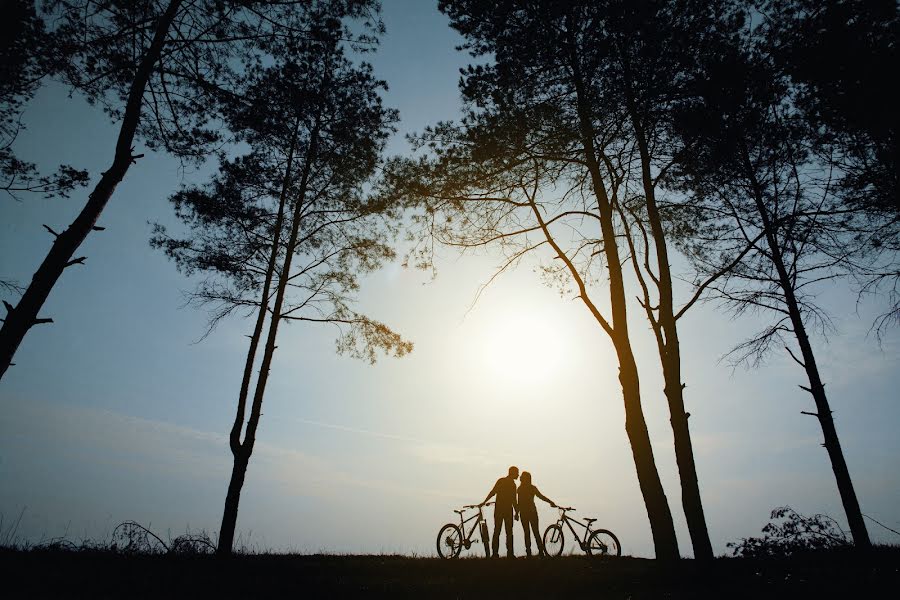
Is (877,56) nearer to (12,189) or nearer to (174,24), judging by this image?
(174,24)

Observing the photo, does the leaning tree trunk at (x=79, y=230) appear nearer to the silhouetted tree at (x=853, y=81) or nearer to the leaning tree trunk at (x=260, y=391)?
the leaning tree trunk at (x=260, y=391)

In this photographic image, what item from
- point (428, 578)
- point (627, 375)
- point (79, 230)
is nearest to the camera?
point (79, 230)

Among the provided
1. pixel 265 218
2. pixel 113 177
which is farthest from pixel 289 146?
pixel 113 177

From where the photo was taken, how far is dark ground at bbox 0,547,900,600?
6.00 metres

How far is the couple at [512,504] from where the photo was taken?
10078 millimetres

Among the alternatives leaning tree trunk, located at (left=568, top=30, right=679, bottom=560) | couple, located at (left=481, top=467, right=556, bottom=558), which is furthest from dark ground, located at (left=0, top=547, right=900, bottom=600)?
couple, located at (left=481, top=467, right=556, bottom=558)

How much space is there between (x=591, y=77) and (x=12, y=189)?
1145 centimetres

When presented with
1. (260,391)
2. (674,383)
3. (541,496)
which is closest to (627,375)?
(674,383)

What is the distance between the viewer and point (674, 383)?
336 inches

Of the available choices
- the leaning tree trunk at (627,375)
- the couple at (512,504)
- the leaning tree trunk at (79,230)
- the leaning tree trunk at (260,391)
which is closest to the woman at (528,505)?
the couple at (512,504)

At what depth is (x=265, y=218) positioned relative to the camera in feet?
39.5

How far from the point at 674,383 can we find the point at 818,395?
16.7 ft

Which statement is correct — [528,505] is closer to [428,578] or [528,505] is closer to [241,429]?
[428,578]

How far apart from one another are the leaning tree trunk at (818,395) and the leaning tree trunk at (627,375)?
385 cm
